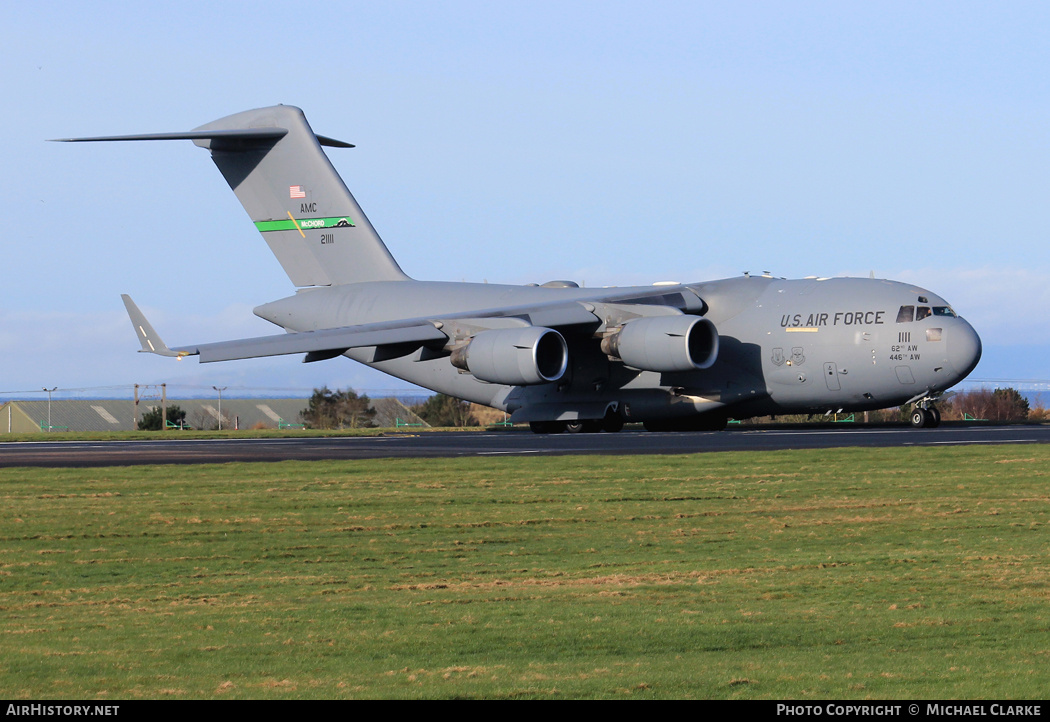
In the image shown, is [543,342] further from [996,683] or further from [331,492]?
[996,683]

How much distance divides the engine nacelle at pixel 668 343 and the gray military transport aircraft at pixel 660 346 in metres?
0.03

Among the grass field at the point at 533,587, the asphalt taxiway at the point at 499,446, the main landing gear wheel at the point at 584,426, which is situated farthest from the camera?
the main landing gear wheel at the point at 584,426

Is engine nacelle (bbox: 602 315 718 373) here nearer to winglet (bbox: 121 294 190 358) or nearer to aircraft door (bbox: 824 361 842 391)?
aircraft door (bbox: 824 361 842 391)

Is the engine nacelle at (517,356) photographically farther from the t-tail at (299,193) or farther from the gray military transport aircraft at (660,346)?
the t-tail at (299,193)

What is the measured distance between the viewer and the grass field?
596 centimetres

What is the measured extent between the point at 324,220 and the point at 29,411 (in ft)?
118

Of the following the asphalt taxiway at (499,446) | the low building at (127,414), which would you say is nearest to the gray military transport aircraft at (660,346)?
the asphalt taxiway at (499,446)

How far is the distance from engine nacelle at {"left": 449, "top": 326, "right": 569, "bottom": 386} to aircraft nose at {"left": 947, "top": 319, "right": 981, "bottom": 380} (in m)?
8.18

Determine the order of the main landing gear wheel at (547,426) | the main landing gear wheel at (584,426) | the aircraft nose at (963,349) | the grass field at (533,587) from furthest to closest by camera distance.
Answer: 1. the main landing gear wheel at (547,426)
2. the main landing gear wheel at (584,426)
3. the aircraft nose at (963,349)
4. the grass field at (533,587)

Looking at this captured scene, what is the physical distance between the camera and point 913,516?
11.9 meters

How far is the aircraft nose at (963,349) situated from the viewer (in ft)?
88.9

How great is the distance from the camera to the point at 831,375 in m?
28.1

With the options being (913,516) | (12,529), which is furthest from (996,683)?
(12,529)
